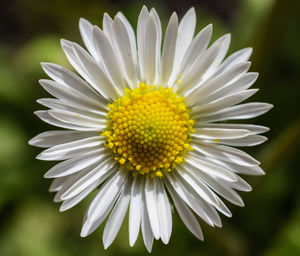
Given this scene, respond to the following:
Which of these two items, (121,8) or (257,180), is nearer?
(257,180)

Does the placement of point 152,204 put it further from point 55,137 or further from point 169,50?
point 169,50

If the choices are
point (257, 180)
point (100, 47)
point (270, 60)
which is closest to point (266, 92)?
point (270, 60)

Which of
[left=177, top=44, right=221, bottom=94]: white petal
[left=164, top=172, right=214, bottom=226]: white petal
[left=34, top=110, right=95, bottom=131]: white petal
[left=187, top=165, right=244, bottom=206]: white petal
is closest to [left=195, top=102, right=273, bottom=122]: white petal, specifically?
[left=177, top=44, right=221, bottom=94]: white petal

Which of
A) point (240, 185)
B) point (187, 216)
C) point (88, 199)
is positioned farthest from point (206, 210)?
point (88, 199)

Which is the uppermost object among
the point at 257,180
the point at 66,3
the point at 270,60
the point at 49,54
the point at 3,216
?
the point at 66,3

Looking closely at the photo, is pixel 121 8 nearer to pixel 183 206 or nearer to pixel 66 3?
pixel 66 3

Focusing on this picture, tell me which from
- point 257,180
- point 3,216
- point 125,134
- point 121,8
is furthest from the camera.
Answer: point 121,8

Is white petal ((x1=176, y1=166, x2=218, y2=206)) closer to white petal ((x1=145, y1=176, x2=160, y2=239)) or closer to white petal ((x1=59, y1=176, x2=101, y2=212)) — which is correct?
white petal ((x1=145, y1=176, x2=160, y2=239))

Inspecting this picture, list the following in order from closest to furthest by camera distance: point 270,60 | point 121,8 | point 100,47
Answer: point 100,47
point 270,60
point 121,8
